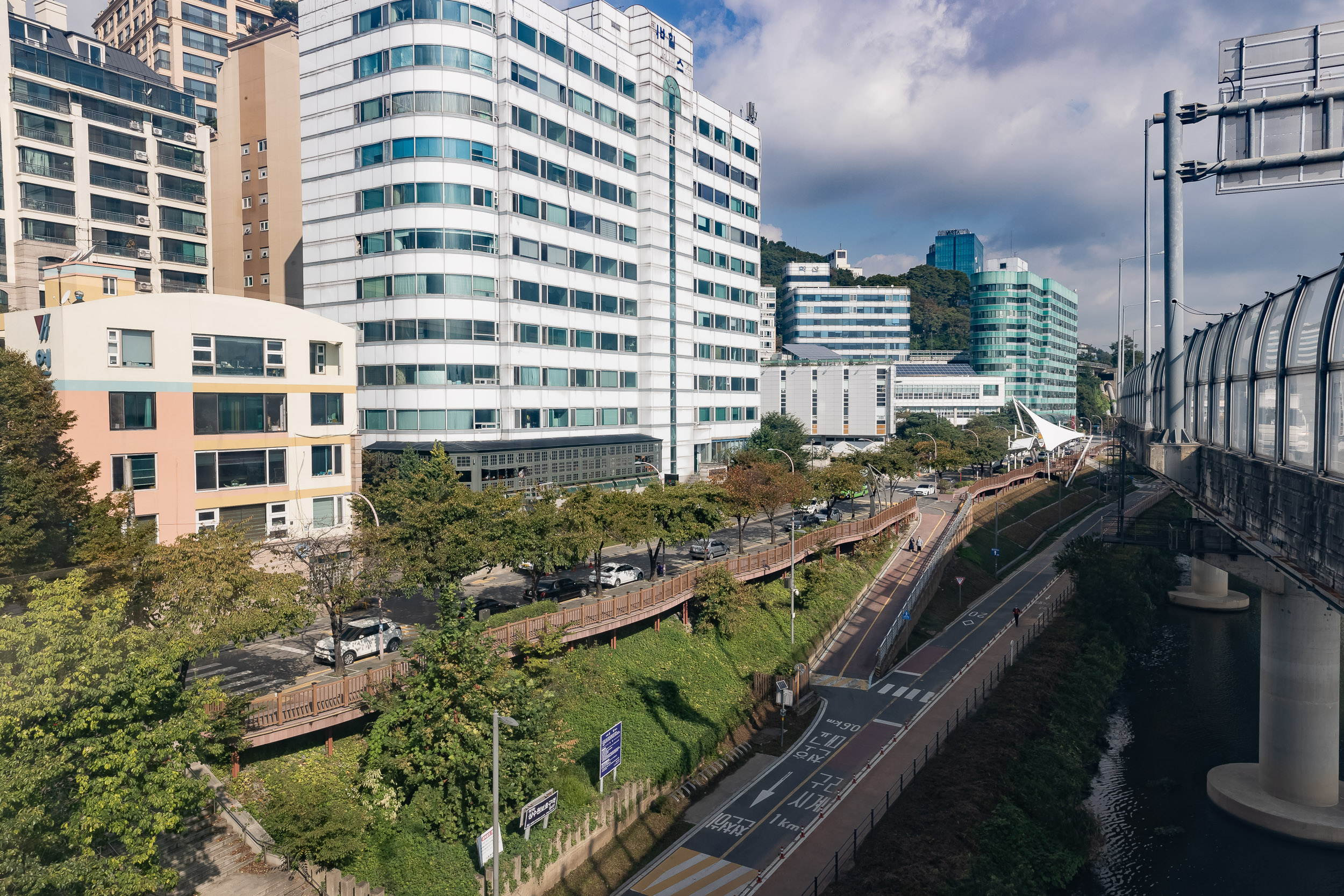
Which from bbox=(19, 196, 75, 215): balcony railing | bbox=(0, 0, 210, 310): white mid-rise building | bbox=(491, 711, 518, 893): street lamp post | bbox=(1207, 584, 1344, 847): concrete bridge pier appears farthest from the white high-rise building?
bbox=(1207, 584, 1344, 847): concrete bridge pier

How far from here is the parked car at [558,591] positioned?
142 ft

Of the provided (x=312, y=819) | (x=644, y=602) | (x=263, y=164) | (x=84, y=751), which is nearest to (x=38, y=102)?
(x=263, y=164)

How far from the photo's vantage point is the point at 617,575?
4734cm

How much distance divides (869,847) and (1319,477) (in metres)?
19.1

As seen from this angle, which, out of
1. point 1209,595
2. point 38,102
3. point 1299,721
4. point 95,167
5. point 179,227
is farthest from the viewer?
point 179,227

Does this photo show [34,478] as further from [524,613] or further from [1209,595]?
[1209,595]

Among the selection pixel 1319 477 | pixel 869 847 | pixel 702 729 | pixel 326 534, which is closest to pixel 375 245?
pixel 326 534

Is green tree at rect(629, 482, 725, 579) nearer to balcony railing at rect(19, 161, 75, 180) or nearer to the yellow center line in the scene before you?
the yellow center line

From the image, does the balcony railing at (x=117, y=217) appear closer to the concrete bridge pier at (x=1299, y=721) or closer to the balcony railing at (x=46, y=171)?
the balcony railing at (x=46, y=171)

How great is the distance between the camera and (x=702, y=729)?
38.0 metres

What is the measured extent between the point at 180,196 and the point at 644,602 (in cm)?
6586

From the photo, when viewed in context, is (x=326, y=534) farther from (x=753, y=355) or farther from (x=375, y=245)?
(x=753, y=355)

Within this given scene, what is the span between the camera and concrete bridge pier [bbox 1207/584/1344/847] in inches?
1330

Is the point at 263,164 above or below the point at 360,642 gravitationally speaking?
above
